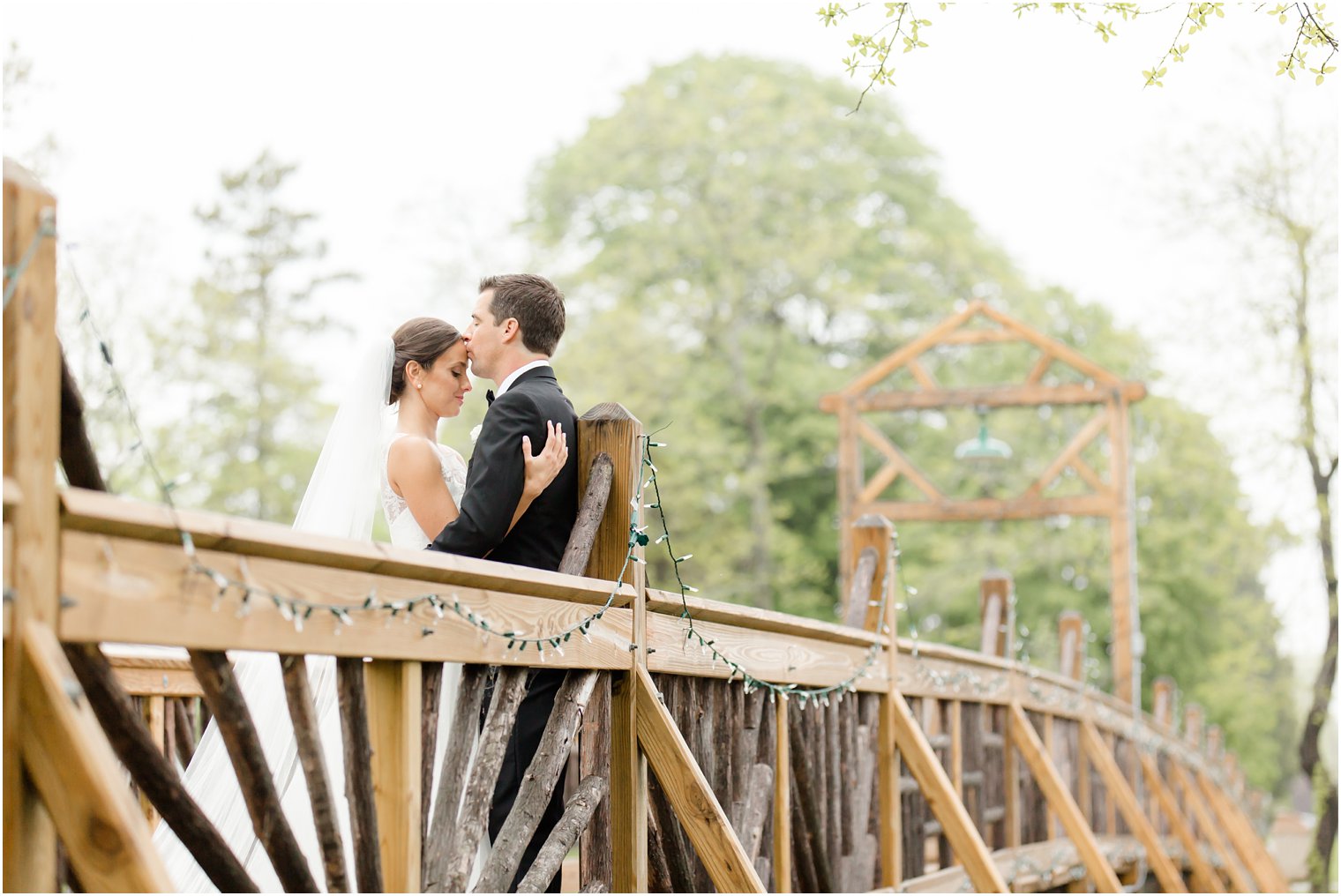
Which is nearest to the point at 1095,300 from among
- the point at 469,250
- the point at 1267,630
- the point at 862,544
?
the point at 1267,630

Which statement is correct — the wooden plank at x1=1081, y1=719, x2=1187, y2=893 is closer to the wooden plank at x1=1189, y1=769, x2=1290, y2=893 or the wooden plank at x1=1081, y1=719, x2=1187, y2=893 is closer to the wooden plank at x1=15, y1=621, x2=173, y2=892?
the wooden plank at x1=1189, y1=769, x2=1290, y2=893

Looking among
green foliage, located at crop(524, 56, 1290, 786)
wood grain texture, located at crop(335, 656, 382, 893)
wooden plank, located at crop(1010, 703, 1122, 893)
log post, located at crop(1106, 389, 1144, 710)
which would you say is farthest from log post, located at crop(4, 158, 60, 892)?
green foliage, located at crop(524, 56, 1290, 786)

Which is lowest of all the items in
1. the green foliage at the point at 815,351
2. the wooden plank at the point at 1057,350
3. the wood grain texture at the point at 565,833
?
the wood grain texture at the point at 565,833

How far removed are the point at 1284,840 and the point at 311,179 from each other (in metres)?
20.0

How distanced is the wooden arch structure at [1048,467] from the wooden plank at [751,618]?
24.8 ft

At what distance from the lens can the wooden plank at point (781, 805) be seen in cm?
502

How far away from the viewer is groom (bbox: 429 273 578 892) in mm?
3645

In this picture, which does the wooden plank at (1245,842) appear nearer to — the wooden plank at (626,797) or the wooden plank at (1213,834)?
the wooden plank at (1213,834)

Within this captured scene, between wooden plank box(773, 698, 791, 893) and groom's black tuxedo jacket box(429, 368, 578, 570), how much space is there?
4.55 feet

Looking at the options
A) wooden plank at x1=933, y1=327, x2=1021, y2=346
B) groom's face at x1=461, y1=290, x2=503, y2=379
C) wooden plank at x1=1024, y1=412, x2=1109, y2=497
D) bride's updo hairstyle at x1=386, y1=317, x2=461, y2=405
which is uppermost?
wooden plank at x1=933, y1=327, x2=1021, y2=346

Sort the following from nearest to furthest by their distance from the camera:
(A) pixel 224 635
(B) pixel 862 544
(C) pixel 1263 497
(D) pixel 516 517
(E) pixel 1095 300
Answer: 1. (A) pixel 224 635
2. (D) pixel 516 517
3. (B) pixel 862 544
4. (C) pixel 1263 497
5. (E) pixel 1095 300

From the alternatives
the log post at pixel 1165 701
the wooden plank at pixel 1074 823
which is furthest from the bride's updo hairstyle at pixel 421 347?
the log post at pixel 1165 701

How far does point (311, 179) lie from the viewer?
2881 cm

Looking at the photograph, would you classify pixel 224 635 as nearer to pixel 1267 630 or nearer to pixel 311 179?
pixel 1267 630
